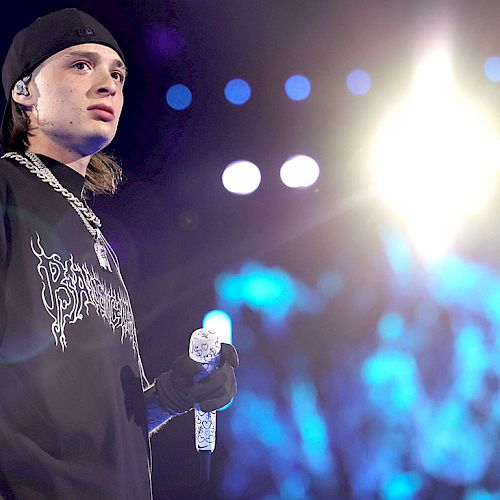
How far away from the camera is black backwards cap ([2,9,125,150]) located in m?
1.34

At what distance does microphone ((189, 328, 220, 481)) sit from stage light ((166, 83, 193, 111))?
5.76ft

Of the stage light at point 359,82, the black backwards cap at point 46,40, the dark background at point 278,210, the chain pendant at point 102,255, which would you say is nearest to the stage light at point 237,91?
the dark background at point 278,210

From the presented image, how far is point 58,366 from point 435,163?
2398mm

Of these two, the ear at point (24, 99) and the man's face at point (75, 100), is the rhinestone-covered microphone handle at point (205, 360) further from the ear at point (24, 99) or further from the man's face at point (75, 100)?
Result: the ear at point (24, 99)

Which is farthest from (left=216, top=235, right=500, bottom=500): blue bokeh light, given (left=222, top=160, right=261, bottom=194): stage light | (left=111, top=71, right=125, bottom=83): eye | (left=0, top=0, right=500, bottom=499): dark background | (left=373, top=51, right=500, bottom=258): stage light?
(left=111, top=71, right=125, bottom=83): eye

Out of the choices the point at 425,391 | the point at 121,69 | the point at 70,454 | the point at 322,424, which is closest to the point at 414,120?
the point at 425,391

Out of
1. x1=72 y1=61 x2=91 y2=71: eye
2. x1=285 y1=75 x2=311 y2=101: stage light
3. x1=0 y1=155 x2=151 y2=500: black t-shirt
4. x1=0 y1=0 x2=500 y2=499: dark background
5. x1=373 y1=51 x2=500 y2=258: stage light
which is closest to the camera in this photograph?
x1=0 y1=155 x2=151 y2=500: black t-shirt

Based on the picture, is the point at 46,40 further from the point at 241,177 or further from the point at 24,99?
the point at 241,177

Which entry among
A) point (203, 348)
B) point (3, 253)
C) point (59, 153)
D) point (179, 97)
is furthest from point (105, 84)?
point (179, 97)

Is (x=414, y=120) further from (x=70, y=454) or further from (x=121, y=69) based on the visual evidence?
(x=70, y=454)

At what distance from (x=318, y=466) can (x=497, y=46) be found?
79.5 inches

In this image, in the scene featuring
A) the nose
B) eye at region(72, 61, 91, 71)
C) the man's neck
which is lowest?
the man's neck

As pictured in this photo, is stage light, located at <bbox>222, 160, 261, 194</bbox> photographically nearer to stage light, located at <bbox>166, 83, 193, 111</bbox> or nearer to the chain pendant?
stage light, located at <bbox>166, 83, 193, 111</bbox>

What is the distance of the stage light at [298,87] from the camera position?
290 centimetres
